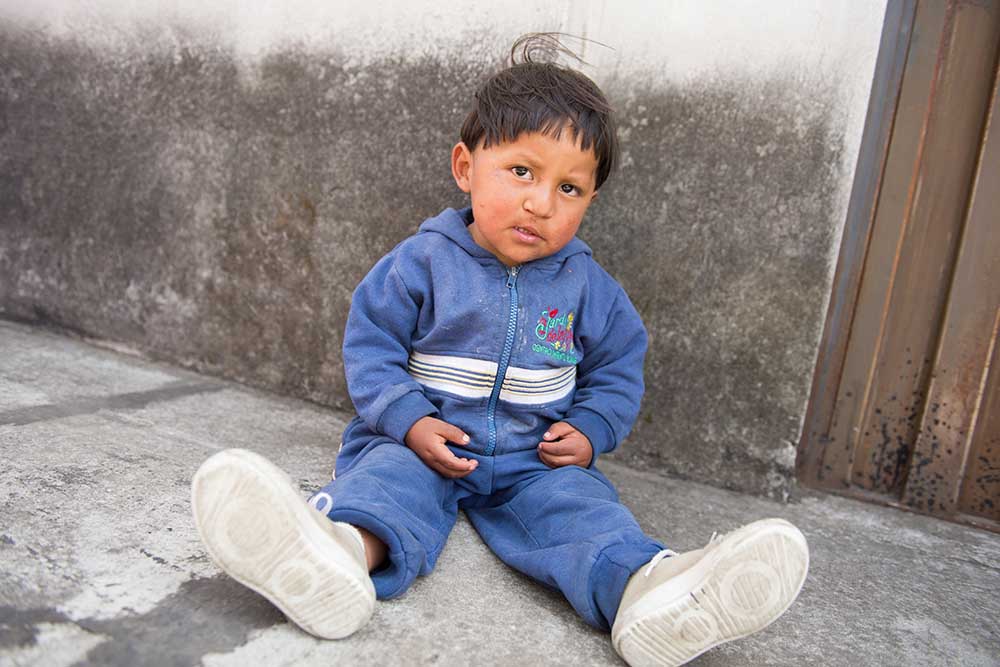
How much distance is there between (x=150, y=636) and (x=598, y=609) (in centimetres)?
66

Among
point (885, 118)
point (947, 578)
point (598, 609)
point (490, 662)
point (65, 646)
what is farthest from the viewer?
point (885, 118)

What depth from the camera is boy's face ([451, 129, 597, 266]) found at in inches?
58.8

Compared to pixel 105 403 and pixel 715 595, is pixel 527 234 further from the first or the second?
pixel 105 403

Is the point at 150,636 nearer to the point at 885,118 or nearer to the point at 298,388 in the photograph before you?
the point at 298,388

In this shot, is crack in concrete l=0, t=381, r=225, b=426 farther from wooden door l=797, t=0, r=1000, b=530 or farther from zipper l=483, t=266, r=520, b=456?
wooden door l=797, t=0, r=1000, b=530

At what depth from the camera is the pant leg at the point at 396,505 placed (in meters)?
1.20

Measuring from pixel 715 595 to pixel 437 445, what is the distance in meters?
0.59

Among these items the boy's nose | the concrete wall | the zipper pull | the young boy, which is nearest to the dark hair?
Answer: the young boy

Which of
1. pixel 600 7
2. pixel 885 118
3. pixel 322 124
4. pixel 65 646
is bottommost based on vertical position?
pixel 65 646

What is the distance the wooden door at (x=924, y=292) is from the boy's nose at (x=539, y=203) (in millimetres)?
896

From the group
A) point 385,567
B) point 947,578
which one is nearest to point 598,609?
point 385,567

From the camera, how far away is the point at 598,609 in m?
1.21

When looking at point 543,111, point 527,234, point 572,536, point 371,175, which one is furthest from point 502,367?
point 371,175

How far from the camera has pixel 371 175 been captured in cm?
215
